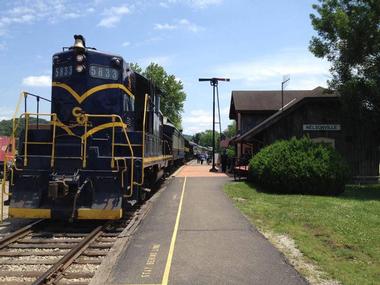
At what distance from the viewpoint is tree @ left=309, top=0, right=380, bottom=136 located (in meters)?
20.8

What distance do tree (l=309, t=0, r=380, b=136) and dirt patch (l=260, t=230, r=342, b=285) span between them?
13053 millimetres

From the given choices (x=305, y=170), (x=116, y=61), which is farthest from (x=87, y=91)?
(x=305, y=170)

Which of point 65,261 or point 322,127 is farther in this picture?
point 322,127

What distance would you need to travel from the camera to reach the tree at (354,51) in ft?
68.2

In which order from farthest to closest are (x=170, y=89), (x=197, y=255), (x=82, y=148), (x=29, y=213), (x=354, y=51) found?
(x=170, y=89)
(x=354, y=51)
(x=82, y=148)
(x=29, y=213)
(x=197, y=255)

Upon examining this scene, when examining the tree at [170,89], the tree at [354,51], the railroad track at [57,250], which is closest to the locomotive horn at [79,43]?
the railroad track at [57,250]

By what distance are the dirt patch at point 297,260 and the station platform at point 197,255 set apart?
0.17 m

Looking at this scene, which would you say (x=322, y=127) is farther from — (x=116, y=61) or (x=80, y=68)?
(x=80, y=68)

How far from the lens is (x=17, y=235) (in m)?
9.80

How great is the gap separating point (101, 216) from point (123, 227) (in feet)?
3.29

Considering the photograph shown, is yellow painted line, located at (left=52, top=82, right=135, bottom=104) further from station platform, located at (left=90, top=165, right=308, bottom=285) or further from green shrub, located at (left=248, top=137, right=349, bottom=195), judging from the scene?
green shrub, located at (left=248, top=137, right=349, bottom=195)

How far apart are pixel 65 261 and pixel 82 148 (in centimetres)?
369

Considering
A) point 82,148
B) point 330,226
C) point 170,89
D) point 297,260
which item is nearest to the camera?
point 297,260

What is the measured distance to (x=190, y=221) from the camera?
11617mm
